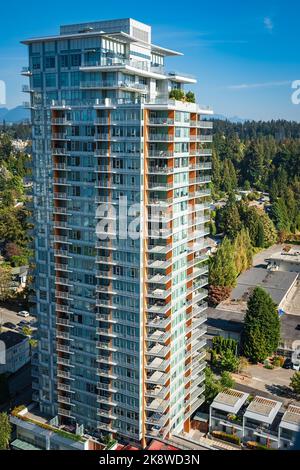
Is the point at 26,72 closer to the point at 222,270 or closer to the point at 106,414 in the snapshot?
the point at 106,414

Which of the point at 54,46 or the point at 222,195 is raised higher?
the point at 54,46

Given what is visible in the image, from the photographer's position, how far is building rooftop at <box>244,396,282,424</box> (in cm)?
3569

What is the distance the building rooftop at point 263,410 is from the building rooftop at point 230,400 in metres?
0.90

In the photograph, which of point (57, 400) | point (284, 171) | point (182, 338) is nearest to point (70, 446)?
point (57, 400)

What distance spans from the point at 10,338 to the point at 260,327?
23.7 meters

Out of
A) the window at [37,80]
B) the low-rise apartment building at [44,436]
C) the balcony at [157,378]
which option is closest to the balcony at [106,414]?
the low-rise apartment building at [44,436]

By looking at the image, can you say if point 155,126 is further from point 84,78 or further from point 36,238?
point 36,238

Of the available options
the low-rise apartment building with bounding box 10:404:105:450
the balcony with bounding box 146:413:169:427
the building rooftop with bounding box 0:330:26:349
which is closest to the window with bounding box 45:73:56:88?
the balcony with bounding box 146:413:169:427

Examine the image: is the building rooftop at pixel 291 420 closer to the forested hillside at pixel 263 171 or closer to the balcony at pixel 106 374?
the balcony at pixel 106 374

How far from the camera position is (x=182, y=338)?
35094mm

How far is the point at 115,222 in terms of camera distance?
1212 inches

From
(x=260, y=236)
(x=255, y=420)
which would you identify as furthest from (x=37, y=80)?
(x=260, y=236)

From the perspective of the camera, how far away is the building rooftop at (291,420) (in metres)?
34.6

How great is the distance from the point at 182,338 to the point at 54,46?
21.1m
